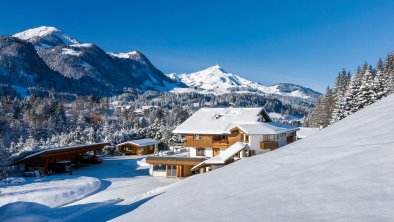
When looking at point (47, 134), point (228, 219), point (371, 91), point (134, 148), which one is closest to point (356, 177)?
point (228, 219)

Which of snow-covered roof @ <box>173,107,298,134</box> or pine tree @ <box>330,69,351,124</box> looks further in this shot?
pine tree @ <box>330,69,351,124</box>

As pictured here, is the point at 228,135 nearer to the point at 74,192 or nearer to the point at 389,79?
the point at 74,192

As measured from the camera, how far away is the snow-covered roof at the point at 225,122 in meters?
37.0

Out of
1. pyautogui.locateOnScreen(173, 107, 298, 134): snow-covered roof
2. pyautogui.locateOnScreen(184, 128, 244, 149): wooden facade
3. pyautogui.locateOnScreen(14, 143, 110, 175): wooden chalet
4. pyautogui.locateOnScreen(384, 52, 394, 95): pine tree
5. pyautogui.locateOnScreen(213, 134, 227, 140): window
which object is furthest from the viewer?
pyautogui.locateOnScreen(384, 52, 394, 95): pine tree

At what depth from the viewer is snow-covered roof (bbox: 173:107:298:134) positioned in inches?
1457

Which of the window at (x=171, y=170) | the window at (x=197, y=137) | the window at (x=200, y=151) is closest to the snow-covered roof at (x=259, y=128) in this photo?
the window at (x=197, y=137)

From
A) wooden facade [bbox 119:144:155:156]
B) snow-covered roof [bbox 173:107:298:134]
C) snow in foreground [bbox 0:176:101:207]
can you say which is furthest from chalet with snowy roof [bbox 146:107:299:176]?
wooden facade [bbox 119:144:155:156]

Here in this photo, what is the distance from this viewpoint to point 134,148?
201ft

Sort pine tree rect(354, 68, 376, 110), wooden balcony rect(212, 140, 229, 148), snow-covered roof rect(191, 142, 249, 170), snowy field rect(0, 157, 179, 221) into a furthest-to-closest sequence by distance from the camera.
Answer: pine tree rect(354, 68, 376, 110)
wooden balcony rect(212, 140, 229, 148)
snow-covered roof rect(191, 142, 249, 170)
snowy field rect(0, 157, 179, 221)

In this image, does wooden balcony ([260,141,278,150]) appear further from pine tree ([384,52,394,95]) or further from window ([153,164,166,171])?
pine tree ([384,52,394,95])

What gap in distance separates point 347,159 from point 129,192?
24138mm

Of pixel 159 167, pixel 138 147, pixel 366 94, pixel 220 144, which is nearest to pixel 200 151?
pixel 220 144

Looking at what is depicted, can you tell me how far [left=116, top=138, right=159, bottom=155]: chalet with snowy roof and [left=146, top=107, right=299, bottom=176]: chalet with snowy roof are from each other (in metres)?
21.1

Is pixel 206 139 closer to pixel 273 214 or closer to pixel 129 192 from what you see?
pixel 129 192
